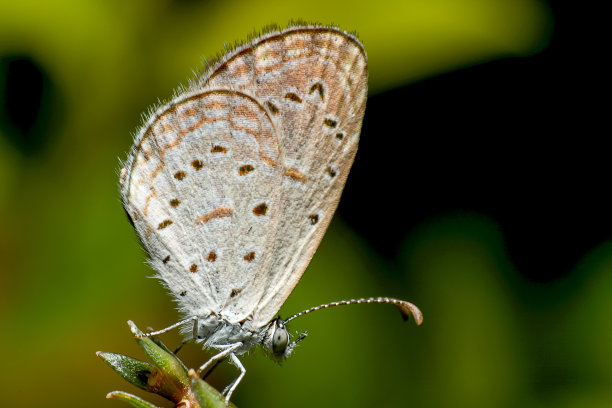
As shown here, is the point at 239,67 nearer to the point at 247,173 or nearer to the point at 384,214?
the point at 247,173

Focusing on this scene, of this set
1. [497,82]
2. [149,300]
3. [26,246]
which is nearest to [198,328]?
[149,300]

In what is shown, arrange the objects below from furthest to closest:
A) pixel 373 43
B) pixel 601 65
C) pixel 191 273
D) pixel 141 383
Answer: pixel 601 65 < pixel 373 43 < pixel 191 273 < pixel 141 383

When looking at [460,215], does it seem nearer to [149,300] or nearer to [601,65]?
[601,65]

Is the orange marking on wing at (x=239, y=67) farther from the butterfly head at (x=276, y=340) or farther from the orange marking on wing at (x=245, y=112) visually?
the butterfly head at (x=276, y=340)

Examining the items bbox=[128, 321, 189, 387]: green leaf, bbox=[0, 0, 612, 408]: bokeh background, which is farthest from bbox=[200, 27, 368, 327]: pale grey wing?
bbox=[128, 321, 189, 387]: green leaf

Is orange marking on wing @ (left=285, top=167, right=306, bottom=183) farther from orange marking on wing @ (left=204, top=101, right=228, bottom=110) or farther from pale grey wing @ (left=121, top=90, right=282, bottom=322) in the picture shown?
orange marking on wing @ (left=204, top=101, right=228, bottom=110)

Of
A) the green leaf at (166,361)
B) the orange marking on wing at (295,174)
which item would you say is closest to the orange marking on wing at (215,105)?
the orange marking on wing at (295,174)
